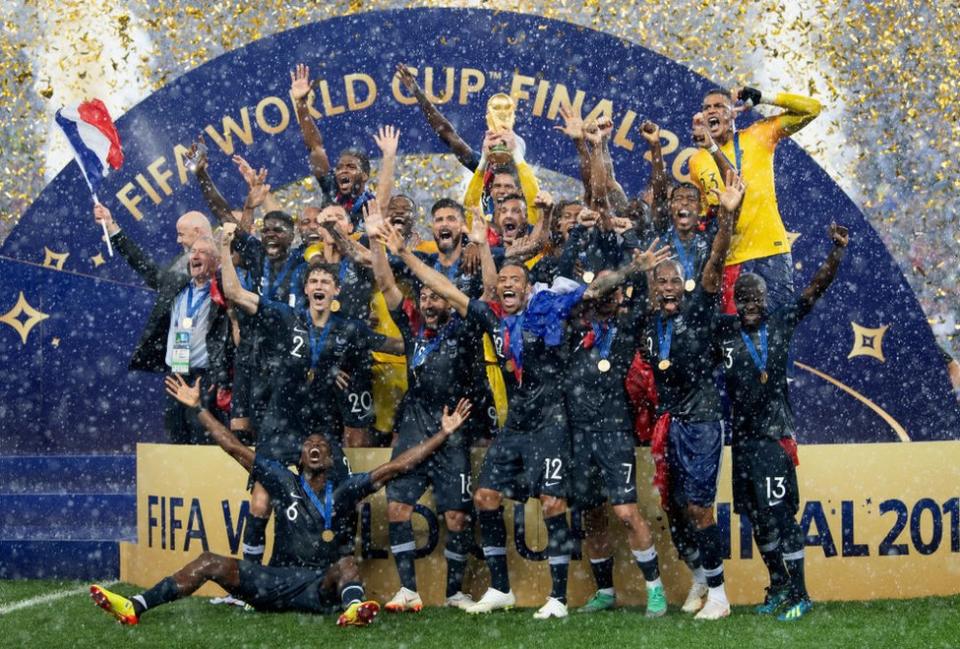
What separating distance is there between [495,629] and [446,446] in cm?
103

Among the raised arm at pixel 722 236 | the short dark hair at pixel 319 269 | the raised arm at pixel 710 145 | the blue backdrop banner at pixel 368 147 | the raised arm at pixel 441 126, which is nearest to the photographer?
the raised arm at pixel 722 236

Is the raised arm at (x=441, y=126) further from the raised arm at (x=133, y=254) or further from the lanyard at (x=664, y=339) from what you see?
the lanyard at (x=664, y=339)

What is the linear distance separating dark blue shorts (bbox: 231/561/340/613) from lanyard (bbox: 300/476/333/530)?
241mm

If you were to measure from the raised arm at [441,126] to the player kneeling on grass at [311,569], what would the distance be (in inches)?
77.7

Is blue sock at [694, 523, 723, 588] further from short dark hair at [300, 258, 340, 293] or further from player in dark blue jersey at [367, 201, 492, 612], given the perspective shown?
short dark hair at [300, 258, 340, 293]

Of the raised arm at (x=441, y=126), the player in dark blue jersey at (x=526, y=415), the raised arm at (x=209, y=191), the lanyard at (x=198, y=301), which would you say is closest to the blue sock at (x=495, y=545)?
the player in dark blue jersey at (x=526, y=415)

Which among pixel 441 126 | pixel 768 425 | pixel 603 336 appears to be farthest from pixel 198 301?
pixel 768 425

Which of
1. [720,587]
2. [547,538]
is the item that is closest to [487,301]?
[547,538]

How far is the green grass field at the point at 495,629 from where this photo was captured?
6.69 m

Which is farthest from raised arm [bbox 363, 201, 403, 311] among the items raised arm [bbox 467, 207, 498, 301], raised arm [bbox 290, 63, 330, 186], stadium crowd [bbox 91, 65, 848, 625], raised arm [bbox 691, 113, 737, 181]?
raised arm [bbox 691, 113, 737, 181]

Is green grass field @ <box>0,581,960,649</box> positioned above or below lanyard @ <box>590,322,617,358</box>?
below

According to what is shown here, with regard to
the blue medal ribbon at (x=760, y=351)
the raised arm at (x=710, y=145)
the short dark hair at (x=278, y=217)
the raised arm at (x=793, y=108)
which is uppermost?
the raised arm at (x=793, y=108)

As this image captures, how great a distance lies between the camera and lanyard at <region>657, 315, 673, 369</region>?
7.41 m

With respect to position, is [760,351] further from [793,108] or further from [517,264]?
[793,108]
